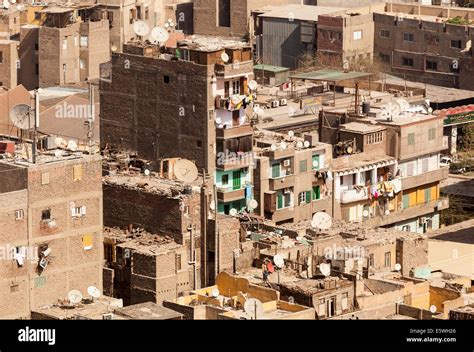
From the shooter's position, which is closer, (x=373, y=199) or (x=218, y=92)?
(x=218, y=92)

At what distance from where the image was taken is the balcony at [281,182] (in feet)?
222

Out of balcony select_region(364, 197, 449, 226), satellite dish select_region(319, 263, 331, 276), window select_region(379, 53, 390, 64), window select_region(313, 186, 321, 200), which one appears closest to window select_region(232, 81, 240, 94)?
window select_region(313, 186, 321, 200)

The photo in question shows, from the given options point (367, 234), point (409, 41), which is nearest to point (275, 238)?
point (367, 234)

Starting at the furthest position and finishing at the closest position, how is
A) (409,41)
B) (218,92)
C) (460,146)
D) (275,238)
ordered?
(409,41) < (460,146) < (218,92) < (275,238)

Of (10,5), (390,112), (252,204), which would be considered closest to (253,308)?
(252,204)

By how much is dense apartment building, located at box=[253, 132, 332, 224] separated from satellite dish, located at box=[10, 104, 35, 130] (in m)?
16.4

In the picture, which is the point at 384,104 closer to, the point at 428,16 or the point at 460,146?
the point at 460,146

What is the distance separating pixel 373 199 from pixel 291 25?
36353 mm

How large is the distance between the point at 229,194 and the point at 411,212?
472 inches

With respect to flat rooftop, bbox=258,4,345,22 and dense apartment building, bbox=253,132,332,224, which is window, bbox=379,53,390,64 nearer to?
flat rooftop, bbox=258,4,345,22

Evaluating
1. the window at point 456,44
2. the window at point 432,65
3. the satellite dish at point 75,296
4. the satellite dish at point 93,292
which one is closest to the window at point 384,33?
the window at point 432,65

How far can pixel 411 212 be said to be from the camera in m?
74.8
